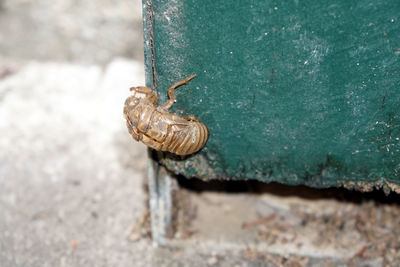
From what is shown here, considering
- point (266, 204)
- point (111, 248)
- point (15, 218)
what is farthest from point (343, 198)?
point (15, 218)

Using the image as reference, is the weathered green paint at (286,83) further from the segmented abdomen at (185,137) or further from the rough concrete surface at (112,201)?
the rough concrete surface at (112,201)

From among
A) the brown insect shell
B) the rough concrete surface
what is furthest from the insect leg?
the rough concrete surface

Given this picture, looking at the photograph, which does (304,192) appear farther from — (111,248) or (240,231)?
(111,248)

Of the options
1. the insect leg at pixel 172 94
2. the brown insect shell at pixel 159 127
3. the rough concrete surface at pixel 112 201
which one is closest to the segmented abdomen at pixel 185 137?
the brown insect shell at pixel 159 127

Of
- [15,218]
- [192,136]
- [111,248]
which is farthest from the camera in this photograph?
[15,218]

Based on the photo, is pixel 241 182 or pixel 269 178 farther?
pixel 241 182

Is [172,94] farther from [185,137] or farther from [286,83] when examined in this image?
[286,83]

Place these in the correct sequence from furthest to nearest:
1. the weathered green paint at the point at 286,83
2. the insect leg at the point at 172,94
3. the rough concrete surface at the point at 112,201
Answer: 1. the rough concrete surface at the point at 112,201
2. the insect leg at the point at 172,94
3. the weathered green paint at the point at 286,83
